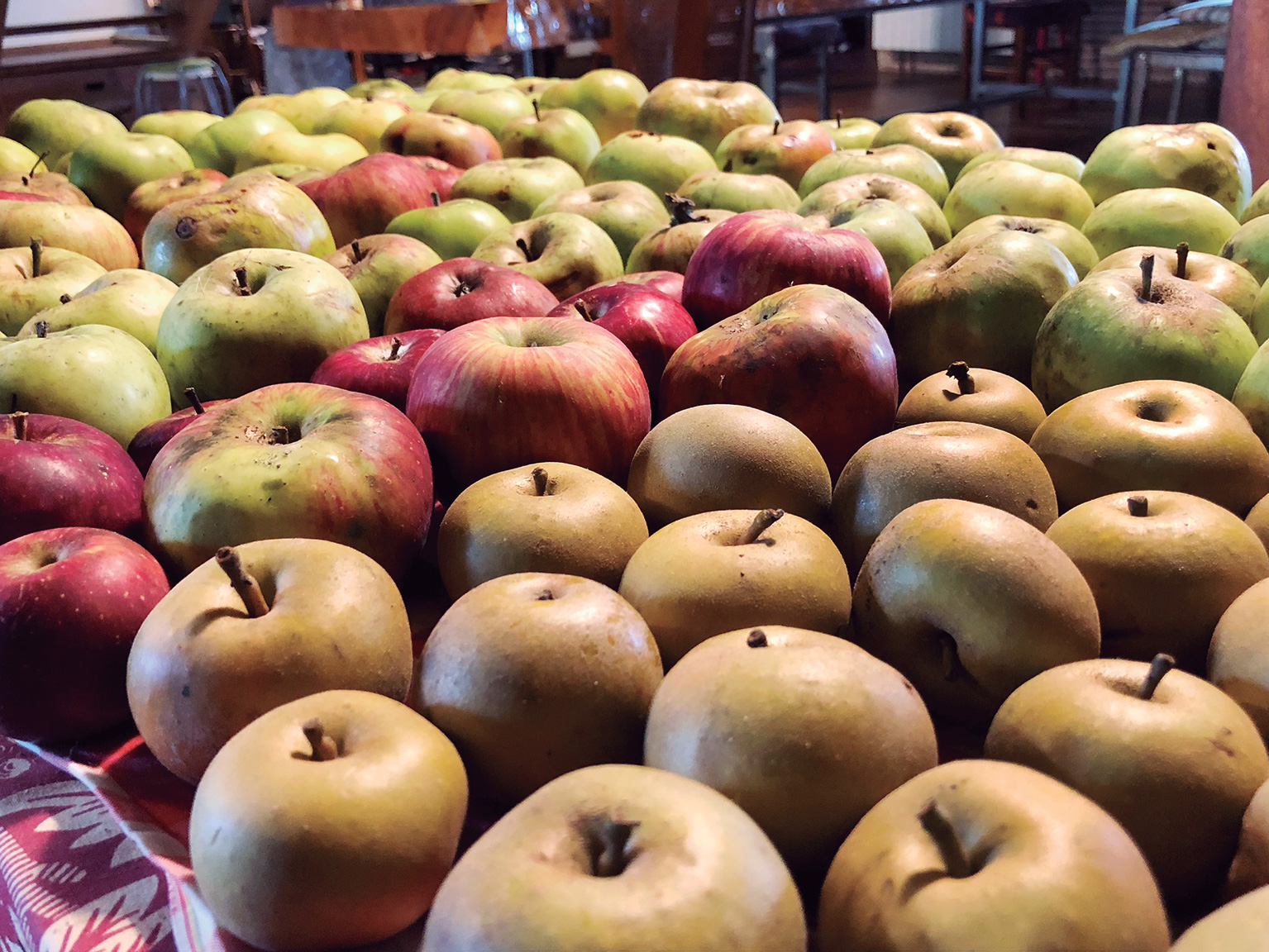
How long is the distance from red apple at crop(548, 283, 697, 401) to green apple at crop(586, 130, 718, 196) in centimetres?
79

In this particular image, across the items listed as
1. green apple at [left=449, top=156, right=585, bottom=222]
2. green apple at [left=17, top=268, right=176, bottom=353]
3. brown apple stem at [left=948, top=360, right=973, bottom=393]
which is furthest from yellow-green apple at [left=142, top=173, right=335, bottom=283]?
brown apple stem at [left=948, top=360, right=973, bottom=393]

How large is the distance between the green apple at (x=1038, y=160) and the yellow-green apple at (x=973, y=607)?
4.49 feet

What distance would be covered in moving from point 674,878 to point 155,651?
0.51 metres

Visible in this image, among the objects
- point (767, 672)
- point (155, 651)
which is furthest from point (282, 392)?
point (767, 672)

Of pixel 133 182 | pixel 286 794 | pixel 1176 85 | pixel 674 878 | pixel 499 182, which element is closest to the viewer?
pixel 674 878

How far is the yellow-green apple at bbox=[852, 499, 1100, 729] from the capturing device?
2.56ft

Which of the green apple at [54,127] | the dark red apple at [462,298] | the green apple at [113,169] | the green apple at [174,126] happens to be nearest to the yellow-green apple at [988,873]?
the dark red apple at [462,298]

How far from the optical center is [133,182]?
88.3 inches

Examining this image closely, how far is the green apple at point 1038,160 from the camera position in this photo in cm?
195

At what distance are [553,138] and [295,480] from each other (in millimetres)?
1685

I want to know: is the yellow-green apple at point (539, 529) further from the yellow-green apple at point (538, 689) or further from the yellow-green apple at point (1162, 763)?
the yellow-green apple at point (1162, 763)

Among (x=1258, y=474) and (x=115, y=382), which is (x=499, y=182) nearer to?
(x=115, y=382)

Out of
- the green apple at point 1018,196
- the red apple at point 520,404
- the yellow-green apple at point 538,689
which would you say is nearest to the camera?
the yellow-green apple at point 538,689

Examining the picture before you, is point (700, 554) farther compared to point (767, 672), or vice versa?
point (700, 554)
